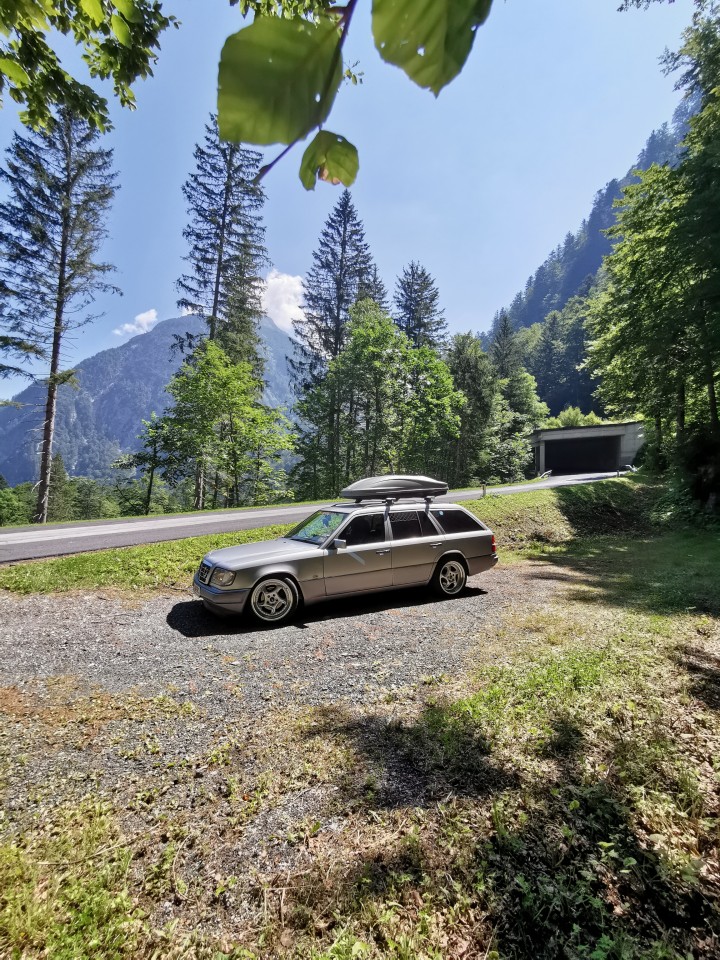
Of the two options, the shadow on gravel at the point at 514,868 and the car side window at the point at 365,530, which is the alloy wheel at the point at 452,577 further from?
the shadow on gravel at the point at 514,868

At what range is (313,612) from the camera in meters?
6.46

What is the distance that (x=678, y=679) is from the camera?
13.2 ft

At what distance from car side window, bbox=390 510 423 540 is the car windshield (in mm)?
828

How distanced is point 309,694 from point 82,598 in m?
4.33

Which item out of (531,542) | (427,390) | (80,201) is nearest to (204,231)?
(80,201)

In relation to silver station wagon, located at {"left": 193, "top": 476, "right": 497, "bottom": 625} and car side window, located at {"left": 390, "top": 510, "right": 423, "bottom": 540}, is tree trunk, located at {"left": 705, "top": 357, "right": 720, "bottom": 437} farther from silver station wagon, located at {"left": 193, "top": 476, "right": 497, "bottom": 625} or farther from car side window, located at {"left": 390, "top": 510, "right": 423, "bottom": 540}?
car side window, located at {"left": 390, "top": 510, "right": 423, "bottom": 540}

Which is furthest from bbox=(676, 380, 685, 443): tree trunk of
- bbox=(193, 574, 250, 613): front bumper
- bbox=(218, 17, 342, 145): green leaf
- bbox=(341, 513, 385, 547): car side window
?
bbox=(218, 17, 342, 145): green leaf

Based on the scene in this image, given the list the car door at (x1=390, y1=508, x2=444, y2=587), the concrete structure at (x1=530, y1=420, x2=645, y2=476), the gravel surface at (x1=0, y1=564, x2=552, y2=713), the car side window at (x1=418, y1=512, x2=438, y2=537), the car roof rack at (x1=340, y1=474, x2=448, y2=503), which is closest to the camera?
the gravel surface at (x1=0, y1=564, x2=552, y2=713)

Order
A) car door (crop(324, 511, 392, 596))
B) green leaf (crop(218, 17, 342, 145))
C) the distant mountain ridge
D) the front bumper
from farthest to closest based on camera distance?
the distant mountain ridge → car door (crop(324, 511, 392, 596)) → the front bumper → green leaf (crop(218, 17, 342, 145))

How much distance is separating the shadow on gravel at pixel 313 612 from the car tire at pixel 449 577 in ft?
0.46

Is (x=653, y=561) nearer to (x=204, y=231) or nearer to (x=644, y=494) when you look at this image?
A: (x=644, y=494)

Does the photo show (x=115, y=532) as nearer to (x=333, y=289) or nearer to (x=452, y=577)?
(x=452, y=577)

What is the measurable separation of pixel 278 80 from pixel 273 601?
18.8ft

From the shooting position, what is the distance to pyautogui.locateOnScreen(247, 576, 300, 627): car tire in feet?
18.5
